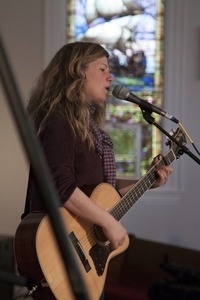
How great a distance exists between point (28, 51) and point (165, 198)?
120 cm

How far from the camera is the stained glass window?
3076 millimetres

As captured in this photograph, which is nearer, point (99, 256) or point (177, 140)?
point (99, 256)

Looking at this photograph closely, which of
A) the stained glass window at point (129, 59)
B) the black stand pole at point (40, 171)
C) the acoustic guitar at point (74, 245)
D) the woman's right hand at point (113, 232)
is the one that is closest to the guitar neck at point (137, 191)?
the acoustic guitar at point (74, 245)

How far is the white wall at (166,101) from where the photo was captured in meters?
2.90

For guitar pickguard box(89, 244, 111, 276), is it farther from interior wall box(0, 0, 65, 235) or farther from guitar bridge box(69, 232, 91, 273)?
interior wall box(0, 0, 65, 235)

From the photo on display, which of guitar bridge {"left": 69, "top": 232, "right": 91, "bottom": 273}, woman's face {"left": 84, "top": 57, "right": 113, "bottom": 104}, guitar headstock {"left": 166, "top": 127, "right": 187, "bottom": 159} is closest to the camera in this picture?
guitar bridge {"left": 69, "top": 232, "right": 91, "bottom": 273}

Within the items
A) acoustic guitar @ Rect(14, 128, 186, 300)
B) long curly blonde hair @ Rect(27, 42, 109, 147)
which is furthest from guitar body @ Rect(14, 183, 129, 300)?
long curly blonde hair @ Rect(27, 42, 109, 147)

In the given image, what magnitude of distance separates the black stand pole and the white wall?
8.28 feet

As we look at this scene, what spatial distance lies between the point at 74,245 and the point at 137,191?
0.39 metres

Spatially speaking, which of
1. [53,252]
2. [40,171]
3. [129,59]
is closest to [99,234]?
[53,252]

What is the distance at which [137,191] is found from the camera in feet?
5.52

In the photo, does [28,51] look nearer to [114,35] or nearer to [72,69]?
[114,35]

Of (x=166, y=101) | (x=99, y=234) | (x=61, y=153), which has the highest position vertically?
(x=61, y=153)

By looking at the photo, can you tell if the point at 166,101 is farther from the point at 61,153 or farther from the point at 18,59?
the point at 61,153
